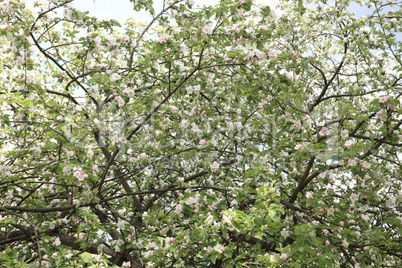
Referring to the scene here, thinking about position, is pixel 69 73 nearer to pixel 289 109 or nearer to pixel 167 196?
pixel 167 196

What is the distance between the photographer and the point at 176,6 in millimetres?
4824

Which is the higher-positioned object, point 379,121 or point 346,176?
point 346,176

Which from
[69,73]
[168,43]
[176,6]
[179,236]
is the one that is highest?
[176,6]

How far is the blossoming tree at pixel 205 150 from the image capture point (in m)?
3.65

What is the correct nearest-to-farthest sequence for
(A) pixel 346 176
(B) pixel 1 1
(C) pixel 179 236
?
1. (C) pixel 179 236
2. (B) pixel 1 1
3. (A) pixel 346 176

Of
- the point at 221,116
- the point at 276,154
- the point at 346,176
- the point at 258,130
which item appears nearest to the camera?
the point at 276,154

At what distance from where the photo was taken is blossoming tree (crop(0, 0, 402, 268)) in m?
3.65

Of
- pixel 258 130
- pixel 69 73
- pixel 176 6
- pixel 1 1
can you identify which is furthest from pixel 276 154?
pixel 1 1

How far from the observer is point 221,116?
522cm

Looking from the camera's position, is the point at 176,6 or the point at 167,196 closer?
the point at 176,6

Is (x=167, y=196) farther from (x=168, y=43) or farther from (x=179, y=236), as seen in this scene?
(x=168, y=43)

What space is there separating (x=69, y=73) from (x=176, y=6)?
65.1 inches

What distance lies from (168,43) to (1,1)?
1818mm

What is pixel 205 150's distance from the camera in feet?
14.9
